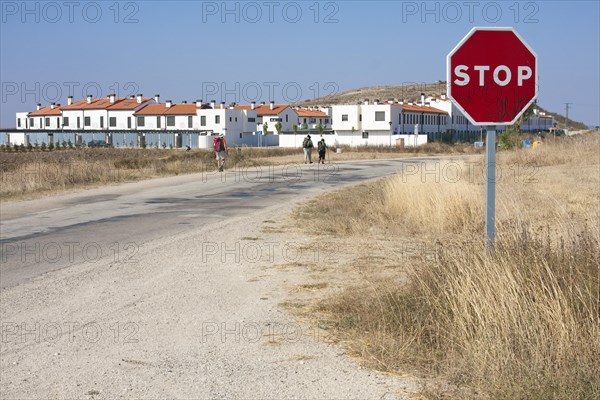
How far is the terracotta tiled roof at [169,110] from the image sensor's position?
358 feet

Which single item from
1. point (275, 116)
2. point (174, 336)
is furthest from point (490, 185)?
point (275, 116)

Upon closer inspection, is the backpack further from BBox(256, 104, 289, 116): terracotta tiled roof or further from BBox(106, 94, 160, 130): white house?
BBox(256, 104, 289, 116): terracotta tiled roof

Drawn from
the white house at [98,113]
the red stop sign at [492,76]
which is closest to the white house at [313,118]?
the white house at [98,113]

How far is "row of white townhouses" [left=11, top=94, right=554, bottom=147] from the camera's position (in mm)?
101062

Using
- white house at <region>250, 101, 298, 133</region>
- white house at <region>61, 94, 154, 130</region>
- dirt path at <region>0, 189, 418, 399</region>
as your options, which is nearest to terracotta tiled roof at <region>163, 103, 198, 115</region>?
white house at <region>61, 94, 154, 130</region>

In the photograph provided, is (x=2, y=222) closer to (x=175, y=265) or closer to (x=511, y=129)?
(x=175, y=265)

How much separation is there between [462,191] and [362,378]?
8825 millimetres

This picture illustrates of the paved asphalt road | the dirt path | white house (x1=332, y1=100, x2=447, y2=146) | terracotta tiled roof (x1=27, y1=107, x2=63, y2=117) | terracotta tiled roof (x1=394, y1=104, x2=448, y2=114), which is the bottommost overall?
the dirt path

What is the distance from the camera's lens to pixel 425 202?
547 inches

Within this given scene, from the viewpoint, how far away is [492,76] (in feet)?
21.6

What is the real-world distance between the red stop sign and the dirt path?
2.43 m

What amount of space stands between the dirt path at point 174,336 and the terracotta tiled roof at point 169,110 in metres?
100.0

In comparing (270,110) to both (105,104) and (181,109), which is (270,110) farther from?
(105,104)

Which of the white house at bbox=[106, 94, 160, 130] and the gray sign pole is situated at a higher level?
the white house at bbox=[106, 94, 160, 130]
